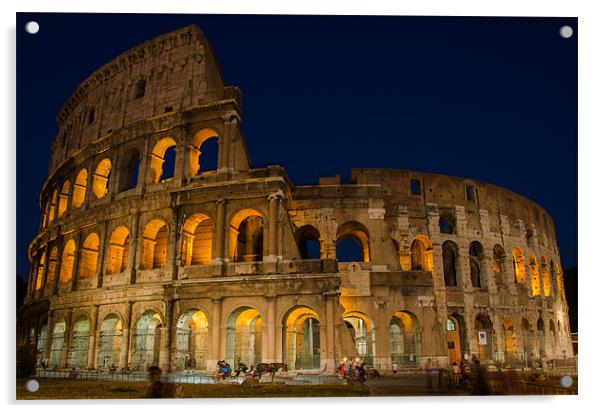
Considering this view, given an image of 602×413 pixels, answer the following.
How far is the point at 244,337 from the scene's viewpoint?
1791cm

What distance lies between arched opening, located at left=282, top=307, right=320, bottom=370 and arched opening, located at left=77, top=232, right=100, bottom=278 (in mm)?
7603

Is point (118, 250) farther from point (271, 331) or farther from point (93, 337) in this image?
point (271, 331)

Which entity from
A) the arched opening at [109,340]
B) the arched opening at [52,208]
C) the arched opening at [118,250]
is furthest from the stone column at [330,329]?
the arched opening at [52,208]

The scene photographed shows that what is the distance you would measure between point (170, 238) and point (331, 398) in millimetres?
8974

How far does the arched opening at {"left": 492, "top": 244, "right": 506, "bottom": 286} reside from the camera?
24656 millimetres

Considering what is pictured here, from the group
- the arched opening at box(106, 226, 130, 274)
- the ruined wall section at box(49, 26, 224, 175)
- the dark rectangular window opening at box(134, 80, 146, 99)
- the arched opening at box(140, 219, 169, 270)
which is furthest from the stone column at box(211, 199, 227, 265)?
the dark rectangular window opening at box(134, 80, 146, 99)

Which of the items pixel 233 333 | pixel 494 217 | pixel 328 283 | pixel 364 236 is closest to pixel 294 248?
pixel 328 283

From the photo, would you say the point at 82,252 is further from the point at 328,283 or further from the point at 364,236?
the point at 364,236

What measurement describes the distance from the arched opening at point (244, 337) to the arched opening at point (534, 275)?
49.3 feet

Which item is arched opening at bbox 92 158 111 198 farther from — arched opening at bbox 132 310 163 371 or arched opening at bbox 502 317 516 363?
arched opening at bbox 502 317 516 363

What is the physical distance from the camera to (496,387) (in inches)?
410

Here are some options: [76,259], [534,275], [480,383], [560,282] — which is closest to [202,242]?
[76,259]

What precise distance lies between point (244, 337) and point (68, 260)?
7.58 m

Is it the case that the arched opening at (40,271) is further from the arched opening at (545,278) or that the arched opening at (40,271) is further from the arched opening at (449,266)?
the arched opening at (545,278)
